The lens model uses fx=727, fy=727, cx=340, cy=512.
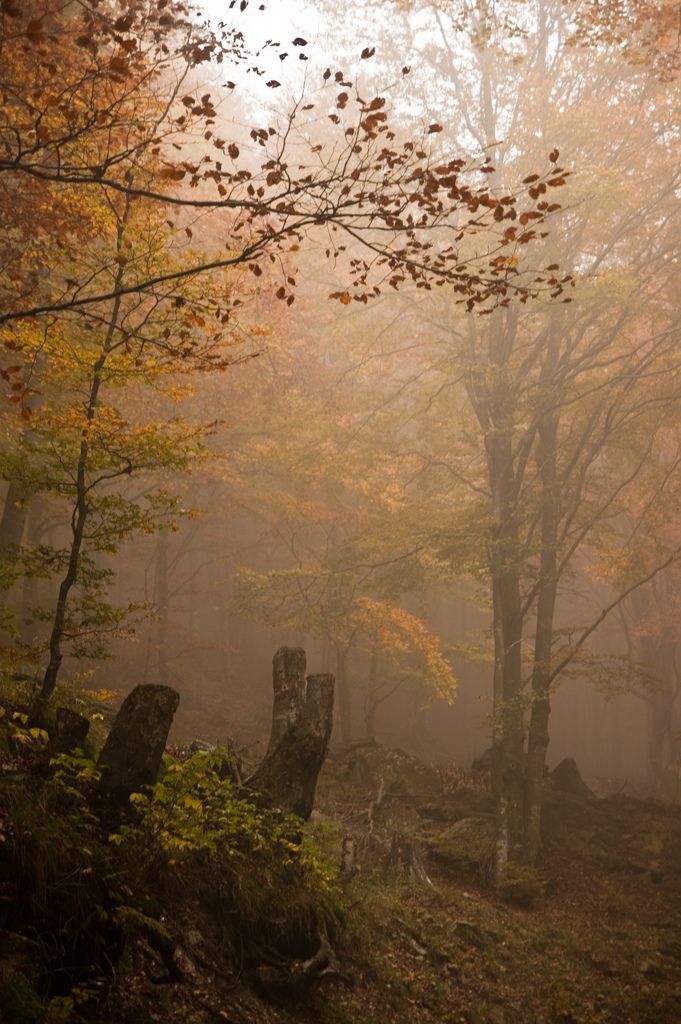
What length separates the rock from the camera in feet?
50.9

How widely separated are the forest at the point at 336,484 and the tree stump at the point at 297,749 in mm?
30

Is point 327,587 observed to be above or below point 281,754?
above

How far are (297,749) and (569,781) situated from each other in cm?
1021

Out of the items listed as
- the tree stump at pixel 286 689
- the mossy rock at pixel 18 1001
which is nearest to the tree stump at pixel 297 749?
the tree stump at pixel 286 689

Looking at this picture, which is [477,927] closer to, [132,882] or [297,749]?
[297,749]

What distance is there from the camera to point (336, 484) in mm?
19828

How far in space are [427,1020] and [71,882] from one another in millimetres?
3493

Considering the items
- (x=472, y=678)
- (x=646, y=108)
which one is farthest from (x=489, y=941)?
(x=472, y=678)

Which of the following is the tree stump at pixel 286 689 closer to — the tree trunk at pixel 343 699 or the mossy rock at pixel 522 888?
the mossy rock at pixel 522 888

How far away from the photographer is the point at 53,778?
5.48 metres

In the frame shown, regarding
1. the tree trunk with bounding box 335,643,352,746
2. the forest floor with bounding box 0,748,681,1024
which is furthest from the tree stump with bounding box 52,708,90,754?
the tree trunk with bounding box 335,643,352,746

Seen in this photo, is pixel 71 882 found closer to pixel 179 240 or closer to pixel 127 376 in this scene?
pixel 127 376

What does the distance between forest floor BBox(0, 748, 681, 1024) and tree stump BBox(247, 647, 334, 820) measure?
544 millimetres

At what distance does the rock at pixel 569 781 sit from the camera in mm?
15500
